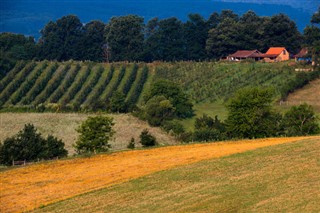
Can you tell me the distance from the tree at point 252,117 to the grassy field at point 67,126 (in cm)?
1080

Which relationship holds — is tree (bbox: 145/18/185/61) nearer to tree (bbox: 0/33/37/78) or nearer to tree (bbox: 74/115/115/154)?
tree (bbox: 0/33/37/78)

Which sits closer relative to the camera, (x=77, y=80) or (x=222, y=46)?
(x=77, y=80)

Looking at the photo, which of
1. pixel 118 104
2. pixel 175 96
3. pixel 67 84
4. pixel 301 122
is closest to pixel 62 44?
pixel 67 84

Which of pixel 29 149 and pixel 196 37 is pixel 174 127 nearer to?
pixel 29 149

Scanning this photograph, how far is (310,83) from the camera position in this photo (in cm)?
12912

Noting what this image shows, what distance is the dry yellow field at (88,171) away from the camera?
172 feet

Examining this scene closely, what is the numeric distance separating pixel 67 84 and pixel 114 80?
9578 millimetres

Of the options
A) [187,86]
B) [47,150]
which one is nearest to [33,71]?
[187,86]

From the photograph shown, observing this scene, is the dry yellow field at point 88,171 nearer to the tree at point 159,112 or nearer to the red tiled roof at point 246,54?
the tree at point 159,112

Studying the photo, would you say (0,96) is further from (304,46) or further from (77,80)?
(304,46)

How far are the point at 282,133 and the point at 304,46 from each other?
72.7 m

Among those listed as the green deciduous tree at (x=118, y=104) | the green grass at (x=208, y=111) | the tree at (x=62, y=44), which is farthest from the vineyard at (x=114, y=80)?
the tree at (x=62, y=44)

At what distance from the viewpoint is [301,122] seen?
278 ft

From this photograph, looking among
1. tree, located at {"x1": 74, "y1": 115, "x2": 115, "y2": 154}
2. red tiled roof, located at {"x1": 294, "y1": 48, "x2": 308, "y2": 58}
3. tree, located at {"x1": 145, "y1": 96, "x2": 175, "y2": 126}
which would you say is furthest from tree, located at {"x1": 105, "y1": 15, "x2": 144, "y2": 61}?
tree, located at {"x1": 74, "y1": 115, "x2": 115, "y2": 154}
